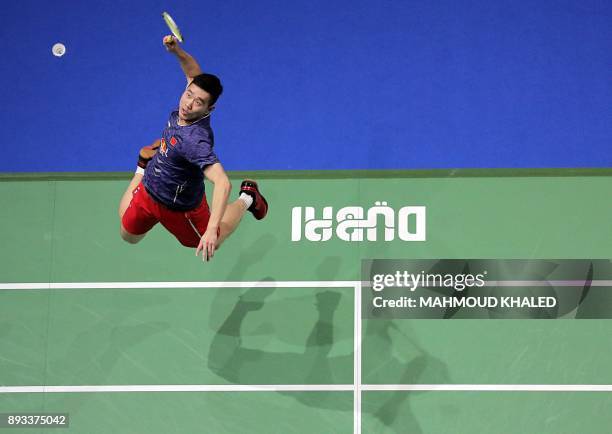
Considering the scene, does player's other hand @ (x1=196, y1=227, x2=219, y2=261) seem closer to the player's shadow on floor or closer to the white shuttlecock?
the player's shadow on floor

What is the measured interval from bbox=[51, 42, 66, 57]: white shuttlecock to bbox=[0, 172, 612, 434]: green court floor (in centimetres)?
85

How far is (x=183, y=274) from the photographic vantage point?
5.41 m

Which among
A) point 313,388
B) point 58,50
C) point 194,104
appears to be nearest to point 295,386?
point 313,388

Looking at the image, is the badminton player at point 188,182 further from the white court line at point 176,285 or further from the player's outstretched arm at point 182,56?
the white court line at point 176,285

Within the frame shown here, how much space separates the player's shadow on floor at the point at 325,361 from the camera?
5.17 meters

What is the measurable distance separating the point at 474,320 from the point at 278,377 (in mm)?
1174

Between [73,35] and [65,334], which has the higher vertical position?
[73,35]

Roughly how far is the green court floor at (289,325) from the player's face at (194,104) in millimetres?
1251

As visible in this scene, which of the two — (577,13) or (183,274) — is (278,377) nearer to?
(183,274)

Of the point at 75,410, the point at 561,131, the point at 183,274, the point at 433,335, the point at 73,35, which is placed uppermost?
the point at 73,35

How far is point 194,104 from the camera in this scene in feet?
13.7

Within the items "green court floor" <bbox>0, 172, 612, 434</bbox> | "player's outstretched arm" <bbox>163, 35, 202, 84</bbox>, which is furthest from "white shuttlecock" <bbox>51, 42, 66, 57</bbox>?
"player's outstretched arm" <bbox>163, 35, 202, 84</bbox>

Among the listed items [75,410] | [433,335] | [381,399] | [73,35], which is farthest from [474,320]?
[73,35]

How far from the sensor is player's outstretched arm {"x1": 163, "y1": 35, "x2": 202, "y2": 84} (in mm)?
4102
